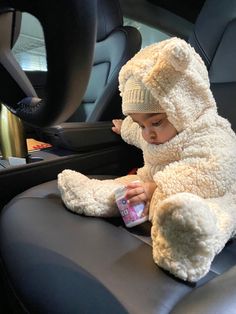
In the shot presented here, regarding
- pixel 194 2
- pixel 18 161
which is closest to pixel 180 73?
pixel 18 161

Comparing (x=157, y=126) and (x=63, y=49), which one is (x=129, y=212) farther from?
(x=63, y=49)

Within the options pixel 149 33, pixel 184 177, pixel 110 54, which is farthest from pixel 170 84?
pixel 149 33

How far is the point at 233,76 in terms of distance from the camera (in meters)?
0.90

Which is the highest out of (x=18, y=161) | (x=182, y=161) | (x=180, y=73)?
(x=180, y=73)

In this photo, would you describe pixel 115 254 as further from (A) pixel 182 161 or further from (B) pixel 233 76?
(B) pixel 233 76

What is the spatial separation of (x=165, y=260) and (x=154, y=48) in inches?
14.9

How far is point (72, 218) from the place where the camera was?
0.62m

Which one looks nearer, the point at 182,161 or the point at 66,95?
the point at 66,95

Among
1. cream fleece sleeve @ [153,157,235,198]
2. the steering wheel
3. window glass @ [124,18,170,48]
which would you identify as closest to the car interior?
the steering wheel

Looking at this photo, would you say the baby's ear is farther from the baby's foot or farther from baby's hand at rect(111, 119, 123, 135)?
baby's hand at rect(111, 119, 123, 135)

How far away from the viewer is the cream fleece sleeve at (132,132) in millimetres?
836

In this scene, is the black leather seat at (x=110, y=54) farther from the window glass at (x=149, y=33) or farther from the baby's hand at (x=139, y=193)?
the baby's hand at (x=139, y=193)

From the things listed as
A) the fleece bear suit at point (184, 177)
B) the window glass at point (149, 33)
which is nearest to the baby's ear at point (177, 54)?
the fleece bear suit at point (184, 177)

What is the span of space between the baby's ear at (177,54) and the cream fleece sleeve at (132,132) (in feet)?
1.00
